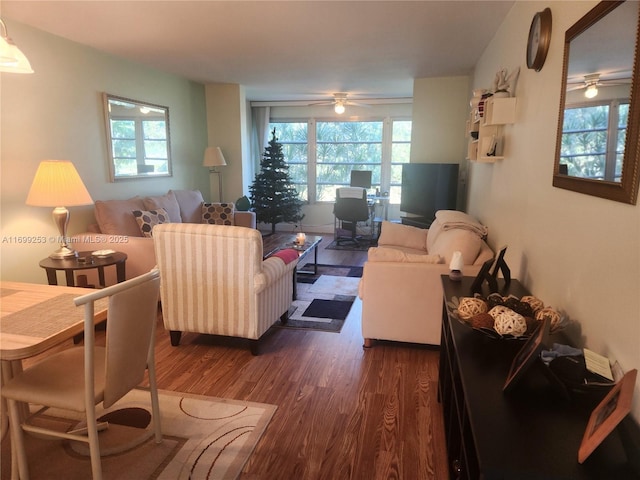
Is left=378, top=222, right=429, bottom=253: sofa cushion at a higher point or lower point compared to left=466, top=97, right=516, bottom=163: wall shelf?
Result: lower

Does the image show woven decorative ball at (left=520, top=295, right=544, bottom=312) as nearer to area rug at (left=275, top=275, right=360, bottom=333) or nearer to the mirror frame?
the mirror frame

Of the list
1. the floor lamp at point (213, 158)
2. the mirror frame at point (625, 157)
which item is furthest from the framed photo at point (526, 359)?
the floor lamp at point (213, 158)

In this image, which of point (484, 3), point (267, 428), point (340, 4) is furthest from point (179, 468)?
point (484, 3)

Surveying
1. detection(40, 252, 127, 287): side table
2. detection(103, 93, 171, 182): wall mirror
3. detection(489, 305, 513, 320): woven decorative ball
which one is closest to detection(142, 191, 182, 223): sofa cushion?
detection(103, 93, 171, 182): wall mirror

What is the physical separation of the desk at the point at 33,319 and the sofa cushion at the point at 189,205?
3.31 metres

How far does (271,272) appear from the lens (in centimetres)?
286

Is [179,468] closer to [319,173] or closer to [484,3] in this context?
[484,3]

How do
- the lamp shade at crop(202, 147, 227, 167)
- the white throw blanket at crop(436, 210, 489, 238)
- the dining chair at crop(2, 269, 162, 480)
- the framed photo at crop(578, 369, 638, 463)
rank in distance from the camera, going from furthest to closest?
the lamp shade at crop(202, 147, 227, 167) < the white throw blanket at crop(436, 210, 489, 238) < the dining chair at crop(2, 269, 162, 480) < the framed photo at crop(578, 369, 638, 463)

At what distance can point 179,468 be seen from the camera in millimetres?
1870

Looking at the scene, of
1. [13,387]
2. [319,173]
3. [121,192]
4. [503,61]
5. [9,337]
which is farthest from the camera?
[319,173]

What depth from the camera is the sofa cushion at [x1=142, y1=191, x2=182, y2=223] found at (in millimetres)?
4629

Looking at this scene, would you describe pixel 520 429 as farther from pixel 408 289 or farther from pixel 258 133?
pixel 258 133

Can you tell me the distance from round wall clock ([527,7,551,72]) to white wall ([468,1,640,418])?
5 centimetres

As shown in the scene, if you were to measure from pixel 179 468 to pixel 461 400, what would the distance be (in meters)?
1.32
